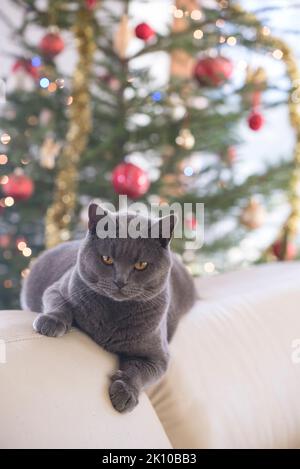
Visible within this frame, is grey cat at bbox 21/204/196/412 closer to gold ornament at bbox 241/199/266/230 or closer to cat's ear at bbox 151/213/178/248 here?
cat's ear at bbox 151/213/178/248

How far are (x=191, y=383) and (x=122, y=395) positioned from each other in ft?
0.64

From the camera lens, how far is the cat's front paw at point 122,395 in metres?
Result: 0.74

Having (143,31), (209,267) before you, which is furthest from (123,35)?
(209,267)

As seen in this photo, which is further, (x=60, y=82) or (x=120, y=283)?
(x=60, y=82)

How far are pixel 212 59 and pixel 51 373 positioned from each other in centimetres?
109

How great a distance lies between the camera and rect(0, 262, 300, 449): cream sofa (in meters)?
0.68

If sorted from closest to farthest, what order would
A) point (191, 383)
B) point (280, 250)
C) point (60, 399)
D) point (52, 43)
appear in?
point (60, 399)
point (191, 383)
point (52, 43)
point (280, 250)

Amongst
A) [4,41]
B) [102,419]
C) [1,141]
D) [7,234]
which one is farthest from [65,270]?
[4,41]

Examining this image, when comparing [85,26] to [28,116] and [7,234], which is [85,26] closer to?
[28,116]

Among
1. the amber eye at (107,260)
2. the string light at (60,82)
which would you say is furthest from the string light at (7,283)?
the amber eye at (107,260)

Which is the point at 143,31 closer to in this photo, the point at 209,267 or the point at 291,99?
the point at 291,99

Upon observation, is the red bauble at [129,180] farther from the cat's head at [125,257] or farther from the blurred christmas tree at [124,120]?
the cat's head at [125,257]

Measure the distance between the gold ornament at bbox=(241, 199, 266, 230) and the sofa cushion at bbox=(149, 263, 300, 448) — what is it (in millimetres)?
527

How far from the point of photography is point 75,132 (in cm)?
145
